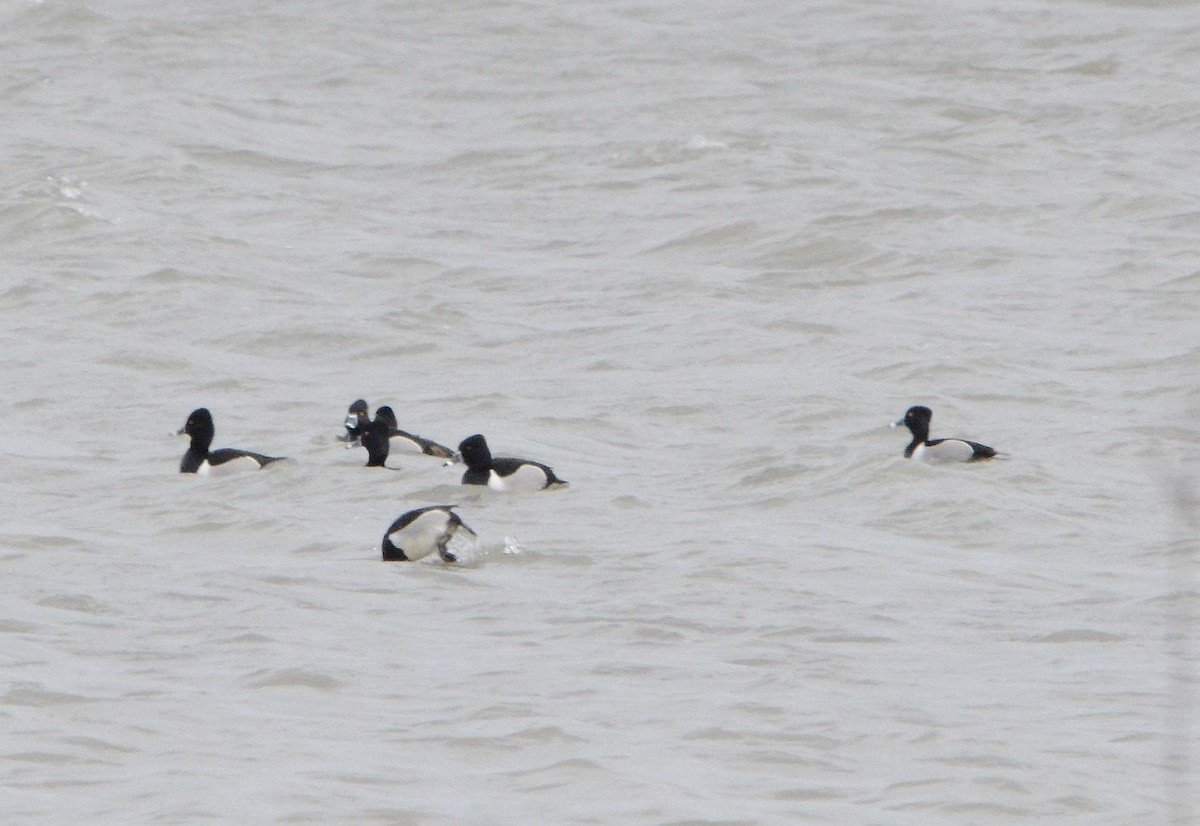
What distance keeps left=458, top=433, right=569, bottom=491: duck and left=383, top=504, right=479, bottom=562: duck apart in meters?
2.18

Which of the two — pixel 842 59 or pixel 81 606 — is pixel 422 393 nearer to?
pixel 81 606

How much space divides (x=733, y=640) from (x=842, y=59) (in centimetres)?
2166

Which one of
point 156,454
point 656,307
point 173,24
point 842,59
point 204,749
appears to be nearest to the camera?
point 204,749

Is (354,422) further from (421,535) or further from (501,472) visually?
(421,535)

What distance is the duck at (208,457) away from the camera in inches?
536

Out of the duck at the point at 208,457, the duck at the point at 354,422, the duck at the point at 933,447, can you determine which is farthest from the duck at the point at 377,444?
the duck at the point at 933,447

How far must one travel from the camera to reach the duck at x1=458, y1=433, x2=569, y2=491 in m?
13.2

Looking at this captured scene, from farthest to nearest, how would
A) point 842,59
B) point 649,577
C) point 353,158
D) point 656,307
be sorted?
point 842,59 → point 353,158 → point 656,307 → point 649,577

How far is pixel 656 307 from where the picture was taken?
1933 cm

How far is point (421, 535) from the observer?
1088 cm

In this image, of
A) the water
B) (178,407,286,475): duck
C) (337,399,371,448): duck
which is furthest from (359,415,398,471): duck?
(178,407,286,475): duck

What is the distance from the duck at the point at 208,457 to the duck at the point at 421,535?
9.28ft

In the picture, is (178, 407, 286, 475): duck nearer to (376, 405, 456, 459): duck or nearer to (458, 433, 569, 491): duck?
(376, 405, 456, 459): duck

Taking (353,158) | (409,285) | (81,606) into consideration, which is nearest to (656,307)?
(409,285)
